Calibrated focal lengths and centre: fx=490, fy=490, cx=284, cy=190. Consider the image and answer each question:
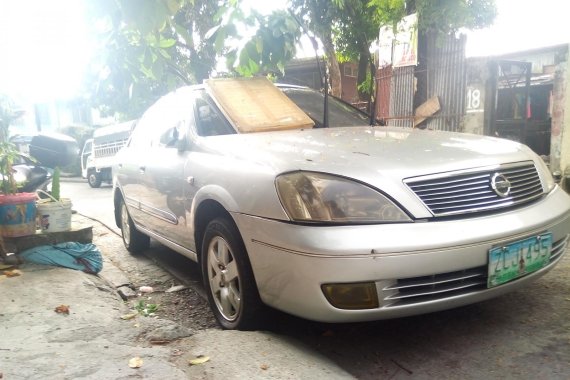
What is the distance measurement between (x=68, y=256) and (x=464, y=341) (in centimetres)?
315

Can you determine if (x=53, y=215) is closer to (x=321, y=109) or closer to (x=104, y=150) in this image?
(x=321, y=109)

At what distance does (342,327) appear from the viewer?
291cm

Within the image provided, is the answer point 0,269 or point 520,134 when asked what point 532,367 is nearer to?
point 0,269

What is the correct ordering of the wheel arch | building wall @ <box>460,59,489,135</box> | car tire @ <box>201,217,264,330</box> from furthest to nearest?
building wall @ <box>460,59,489,135</box> → the wheel arch → car tire @ <box>201,217,264,330</box>

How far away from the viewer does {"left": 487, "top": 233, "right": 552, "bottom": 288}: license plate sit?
7.64 ft

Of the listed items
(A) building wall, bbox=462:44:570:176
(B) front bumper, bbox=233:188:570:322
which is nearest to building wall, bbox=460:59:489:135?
(A) building wall, bbox=462:44:570:176

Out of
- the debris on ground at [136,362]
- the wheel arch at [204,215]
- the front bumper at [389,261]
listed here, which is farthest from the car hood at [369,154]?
the debris on ground at [136,362]

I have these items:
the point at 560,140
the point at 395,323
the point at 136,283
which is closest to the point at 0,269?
the point at 136,283

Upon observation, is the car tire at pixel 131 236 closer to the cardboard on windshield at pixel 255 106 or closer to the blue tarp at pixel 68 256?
the blue tarp at pixel 68 256

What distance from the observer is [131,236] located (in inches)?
208

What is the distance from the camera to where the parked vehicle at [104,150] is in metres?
16.9

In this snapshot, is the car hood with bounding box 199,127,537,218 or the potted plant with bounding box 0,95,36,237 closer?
the car hood with bounding box 199,127,537,218

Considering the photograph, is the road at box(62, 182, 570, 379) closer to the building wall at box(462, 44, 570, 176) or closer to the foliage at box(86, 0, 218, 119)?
the foliage at box(86, 0, 218, 119)

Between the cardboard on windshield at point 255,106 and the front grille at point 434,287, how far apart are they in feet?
5.31
